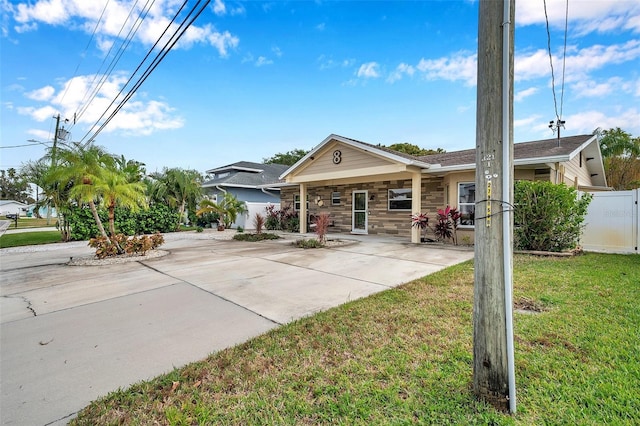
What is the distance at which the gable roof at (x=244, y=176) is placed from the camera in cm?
2233

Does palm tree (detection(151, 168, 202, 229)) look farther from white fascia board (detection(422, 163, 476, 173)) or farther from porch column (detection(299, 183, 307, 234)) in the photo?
white fascia board (detection(422, 163, 476, 173))

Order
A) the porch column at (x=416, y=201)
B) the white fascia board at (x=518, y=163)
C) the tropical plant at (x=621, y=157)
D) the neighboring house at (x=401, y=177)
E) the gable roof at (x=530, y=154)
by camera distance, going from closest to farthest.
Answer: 1. the white fascia board at (x=518, y=163)
2. the gable roof at (x=530, y=154)
3. the neighboring house at (x=401, y=177)
4. the porch column at (x=416, y=201)
5. the tropical plant at (x=621, y=157)

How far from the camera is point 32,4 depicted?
8.65 m

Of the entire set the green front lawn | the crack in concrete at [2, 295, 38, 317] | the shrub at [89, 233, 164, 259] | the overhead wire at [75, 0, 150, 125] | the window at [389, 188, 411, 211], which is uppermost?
the overhead wire at [75, 0, 150, 125]

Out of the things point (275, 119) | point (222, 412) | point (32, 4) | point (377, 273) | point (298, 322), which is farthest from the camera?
point (275, 119)

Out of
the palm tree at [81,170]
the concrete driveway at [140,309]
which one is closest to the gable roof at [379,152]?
the concrete driveway at [140,309]

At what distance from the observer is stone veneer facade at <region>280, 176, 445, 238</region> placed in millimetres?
12242

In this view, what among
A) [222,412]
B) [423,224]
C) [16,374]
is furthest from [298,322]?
[423,224]

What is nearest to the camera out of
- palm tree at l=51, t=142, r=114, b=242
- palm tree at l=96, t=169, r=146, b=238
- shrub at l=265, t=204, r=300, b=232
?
palm tree at l=51, t=142, r=114, b=242

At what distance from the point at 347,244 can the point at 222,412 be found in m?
8.76

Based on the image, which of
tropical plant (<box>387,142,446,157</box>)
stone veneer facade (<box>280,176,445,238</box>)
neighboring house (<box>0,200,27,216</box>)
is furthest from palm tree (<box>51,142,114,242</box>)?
neighboring house (<box>0,200,27,216</box>)

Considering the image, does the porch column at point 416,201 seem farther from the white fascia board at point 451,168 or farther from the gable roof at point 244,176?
the gable roof at point 244,176

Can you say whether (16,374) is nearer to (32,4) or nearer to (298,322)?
(298,322)

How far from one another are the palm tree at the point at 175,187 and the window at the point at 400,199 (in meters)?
12.1
